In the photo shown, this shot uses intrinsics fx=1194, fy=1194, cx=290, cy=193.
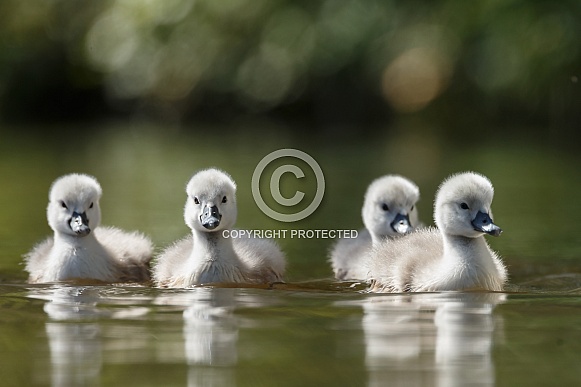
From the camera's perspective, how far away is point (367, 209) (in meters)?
8.81

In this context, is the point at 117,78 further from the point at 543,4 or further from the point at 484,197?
the point at 484,197

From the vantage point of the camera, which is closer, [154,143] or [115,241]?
[115,241]

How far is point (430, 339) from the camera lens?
5.49m

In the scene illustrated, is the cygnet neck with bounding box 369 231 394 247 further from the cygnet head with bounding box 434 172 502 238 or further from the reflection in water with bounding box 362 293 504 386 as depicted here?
the reflection in water with bounding box 362 293 504 386

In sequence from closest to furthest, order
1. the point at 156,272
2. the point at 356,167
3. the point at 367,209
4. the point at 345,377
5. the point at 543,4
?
1. the point at 345,377
2. the point at 156,272
3. the point at 367,209
4. the point at 356,167
5. the point at 543,4

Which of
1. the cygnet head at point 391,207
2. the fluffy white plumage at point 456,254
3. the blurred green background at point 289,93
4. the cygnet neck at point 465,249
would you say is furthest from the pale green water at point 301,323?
the blurred green background at point 289,93

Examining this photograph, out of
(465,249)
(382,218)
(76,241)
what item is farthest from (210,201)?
(465,249)

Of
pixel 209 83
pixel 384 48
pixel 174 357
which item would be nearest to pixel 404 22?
pixel 384 48

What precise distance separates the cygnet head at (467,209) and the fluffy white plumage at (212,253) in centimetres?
126

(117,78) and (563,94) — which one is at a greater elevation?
(117,78)

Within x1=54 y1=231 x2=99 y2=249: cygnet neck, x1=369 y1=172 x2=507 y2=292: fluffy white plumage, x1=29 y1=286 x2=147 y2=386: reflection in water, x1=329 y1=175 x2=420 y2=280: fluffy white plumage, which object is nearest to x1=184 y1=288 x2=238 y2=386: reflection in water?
x1=29 y1=286 x2=147 y2=386: reflection in water

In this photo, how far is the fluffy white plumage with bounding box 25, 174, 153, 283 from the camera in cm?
787

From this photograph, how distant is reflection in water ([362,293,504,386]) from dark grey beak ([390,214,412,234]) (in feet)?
4.92

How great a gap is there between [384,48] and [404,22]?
0.67m
